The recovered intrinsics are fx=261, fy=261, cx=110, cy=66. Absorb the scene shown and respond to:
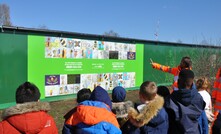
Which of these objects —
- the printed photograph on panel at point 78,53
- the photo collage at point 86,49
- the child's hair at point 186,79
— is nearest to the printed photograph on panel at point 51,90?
the photo collage at point 86,49

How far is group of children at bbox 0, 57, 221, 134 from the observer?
2.74m

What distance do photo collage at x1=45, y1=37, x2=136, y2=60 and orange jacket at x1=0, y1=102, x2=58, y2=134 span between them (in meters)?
7.25

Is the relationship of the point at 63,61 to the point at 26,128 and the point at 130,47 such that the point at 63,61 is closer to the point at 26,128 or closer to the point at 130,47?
the point at 130,47

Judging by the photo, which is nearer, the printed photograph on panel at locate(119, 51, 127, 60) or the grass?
the grass

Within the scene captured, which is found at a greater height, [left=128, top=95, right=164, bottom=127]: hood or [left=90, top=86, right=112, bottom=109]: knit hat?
[left=90, top=86, right=112, bottom=109]: knit hat

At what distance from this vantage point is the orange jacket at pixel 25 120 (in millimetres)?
2682

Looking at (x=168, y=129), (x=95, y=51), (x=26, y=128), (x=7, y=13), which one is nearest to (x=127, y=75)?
(x=95, y=51)

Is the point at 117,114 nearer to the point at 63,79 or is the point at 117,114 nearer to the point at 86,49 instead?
the point at 63,79

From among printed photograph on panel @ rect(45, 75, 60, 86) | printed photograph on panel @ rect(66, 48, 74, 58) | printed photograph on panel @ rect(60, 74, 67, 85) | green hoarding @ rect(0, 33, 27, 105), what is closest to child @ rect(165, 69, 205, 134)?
green hoarding @ rect(0, 33, 27, 105)

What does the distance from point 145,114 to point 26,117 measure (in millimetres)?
1303

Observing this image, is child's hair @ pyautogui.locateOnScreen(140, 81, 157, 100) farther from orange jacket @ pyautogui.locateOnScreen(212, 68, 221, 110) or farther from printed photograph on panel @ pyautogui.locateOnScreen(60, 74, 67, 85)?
printed photograph on panel @ pyautogui.locateOnScreen(60, 74, 67, 85)

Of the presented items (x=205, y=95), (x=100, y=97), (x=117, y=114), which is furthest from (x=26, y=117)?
(x=205, y=95)

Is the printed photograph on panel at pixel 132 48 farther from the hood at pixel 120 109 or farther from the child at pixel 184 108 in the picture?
the child at pixel 184 108

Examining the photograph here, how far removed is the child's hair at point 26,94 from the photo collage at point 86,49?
707cm
